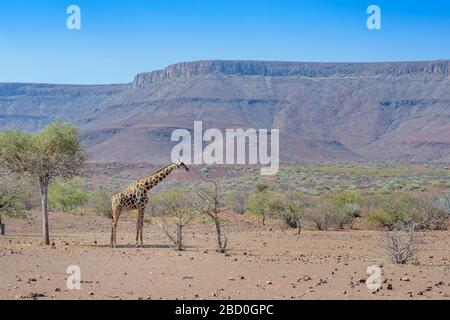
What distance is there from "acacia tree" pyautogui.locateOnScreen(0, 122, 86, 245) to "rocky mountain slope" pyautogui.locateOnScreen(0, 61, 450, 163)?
279 feet

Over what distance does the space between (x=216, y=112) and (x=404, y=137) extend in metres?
38.3

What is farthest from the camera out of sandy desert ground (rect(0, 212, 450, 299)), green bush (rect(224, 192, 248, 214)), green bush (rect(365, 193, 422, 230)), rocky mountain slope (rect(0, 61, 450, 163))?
rocky mountain slope (rect(0, 61, 450, 163))

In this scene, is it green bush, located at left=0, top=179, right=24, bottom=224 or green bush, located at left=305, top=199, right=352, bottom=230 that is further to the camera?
green bush, located at left=305, top=199, right=352, bottom=230

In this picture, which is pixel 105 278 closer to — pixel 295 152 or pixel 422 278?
pixel 422 278

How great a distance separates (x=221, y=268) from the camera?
16.0 meters

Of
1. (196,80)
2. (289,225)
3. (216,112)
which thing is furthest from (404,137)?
(289,225)

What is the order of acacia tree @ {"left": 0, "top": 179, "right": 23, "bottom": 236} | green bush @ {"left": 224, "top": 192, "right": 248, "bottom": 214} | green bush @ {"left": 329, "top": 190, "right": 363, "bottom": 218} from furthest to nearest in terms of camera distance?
green bush @ {"left": 224, "top": 192, "right": 248, "bottom": 214} → green bush @ {"left": 329, "top": 190, "right": 363, "bottom": 218} → acacia tree @ {"left": 0, "top": 179, "right": 23, "bottom": 236}

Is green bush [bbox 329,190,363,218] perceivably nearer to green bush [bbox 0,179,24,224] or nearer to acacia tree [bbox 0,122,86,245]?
acacia tree [bbox 0,122,86,245]

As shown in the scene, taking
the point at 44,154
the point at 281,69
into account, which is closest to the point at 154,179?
the point at 44,154

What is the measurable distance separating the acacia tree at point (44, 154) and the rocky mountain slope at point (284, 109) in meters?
85.1

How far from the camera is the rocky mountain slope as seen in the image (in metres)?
123

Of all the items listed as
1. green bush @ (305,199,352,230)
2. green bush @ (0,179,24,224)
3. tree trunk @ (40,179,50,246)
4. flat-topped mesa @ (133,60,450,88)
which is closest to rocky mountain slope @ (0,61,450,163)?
flat-topped mesa @ (133,60,450,88)
